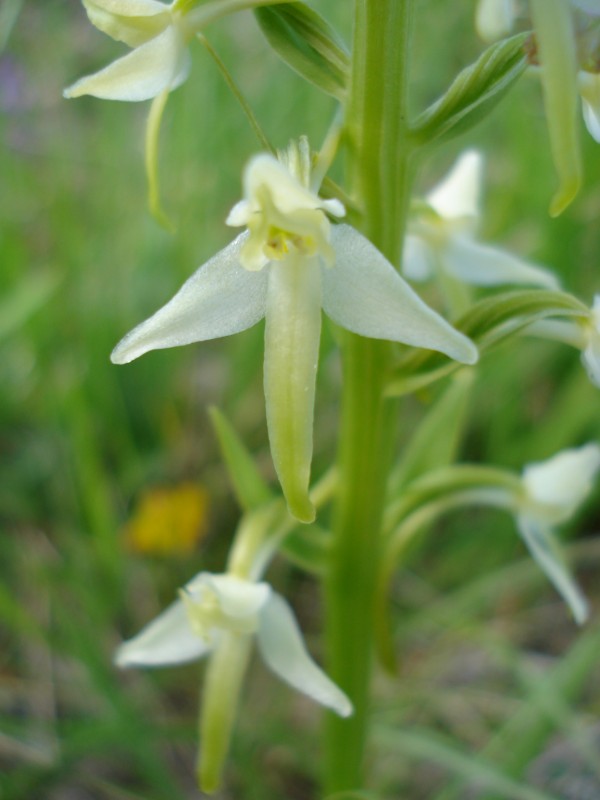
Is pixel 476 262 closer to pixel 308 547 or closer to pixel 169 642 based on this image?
pixel 308 547

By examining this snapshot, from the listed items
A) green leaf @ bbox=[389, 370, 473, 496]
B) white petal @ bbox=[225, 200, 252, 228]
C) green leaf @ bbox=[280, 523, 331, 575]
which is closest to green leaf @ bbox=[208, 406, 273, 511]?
green leaf @ bbox=[280, 523, 331, 575]

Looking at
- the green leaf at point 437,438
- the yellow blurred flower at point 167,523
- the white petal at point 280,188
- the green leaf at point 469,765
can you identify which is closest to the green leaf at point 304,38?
the white petal at point 280,188

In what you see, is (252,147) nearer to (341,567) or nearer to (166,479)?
(166,479)

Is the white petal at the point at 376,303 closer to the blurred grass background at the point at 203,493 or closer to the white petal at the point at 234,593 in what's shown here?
the white petal at the point at 234,593

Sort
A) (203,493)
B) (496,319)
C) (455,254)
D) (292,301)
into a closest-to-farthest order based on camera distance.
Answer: (292,301), (496,319), (455,254), (203,493)

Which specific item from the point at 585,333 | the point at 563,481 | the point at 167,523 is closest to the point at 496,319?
the point at 585,333

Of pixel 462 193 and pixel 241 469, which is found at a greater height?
pixel 462 193

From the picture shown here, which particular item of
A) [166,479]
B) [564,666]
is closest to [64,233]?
[166,479]
